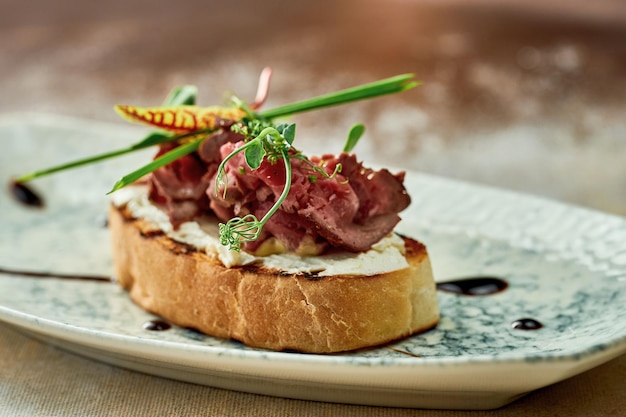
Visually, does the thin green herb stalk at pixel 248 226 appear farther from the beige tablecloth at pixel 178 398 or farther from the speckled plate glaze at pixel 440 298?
the beige tablecloth at pixel 178 398

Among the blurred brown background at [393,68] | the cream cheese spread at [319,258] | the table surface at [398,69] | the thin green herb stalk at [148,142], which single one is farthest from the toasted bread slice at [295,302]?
the blurred brown background at [393,68]

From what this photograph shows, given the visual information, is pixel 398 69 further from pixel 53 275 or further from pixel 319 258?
pixel 319 258

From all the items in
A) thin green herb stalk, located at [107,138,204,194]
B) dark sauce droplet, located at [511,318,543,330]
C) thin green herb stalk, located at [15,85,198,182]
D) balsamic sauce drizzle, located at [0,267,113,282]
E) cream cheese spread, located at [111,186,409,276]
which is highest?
thin green herb stalk, located at [15,85,198,182]

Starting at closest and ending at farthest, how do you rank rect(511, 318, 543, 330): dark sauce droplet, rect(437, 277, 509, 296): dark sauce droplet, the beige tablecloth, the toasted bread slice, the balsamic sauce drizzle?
the beige tablecloth, the toasted bread slice, rect(511, 318, 543, 330): dark sauce droplet, rect(437, 277, 509, 296): dark sauce droplet, the balsamic sauce drizzle

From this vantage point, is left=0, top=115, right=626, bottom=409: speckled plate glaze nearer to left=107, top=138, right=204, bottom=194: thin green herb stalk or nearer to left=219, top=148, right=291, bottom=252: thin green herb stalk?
left=219, top=148, right=291, bottom=252: thin green herb stalk

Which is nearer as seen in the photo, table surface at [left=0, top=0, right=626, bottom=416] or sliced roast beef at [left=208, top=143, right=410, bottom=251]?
sliced roast beef at [left=208, top=143, right=410, bottom=251]

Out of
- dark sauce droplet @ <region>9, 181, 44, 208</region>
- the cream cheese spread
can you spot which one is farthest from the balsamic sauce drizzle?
dark sauce droplet @ <region>9, 181, 44, 208</region>
